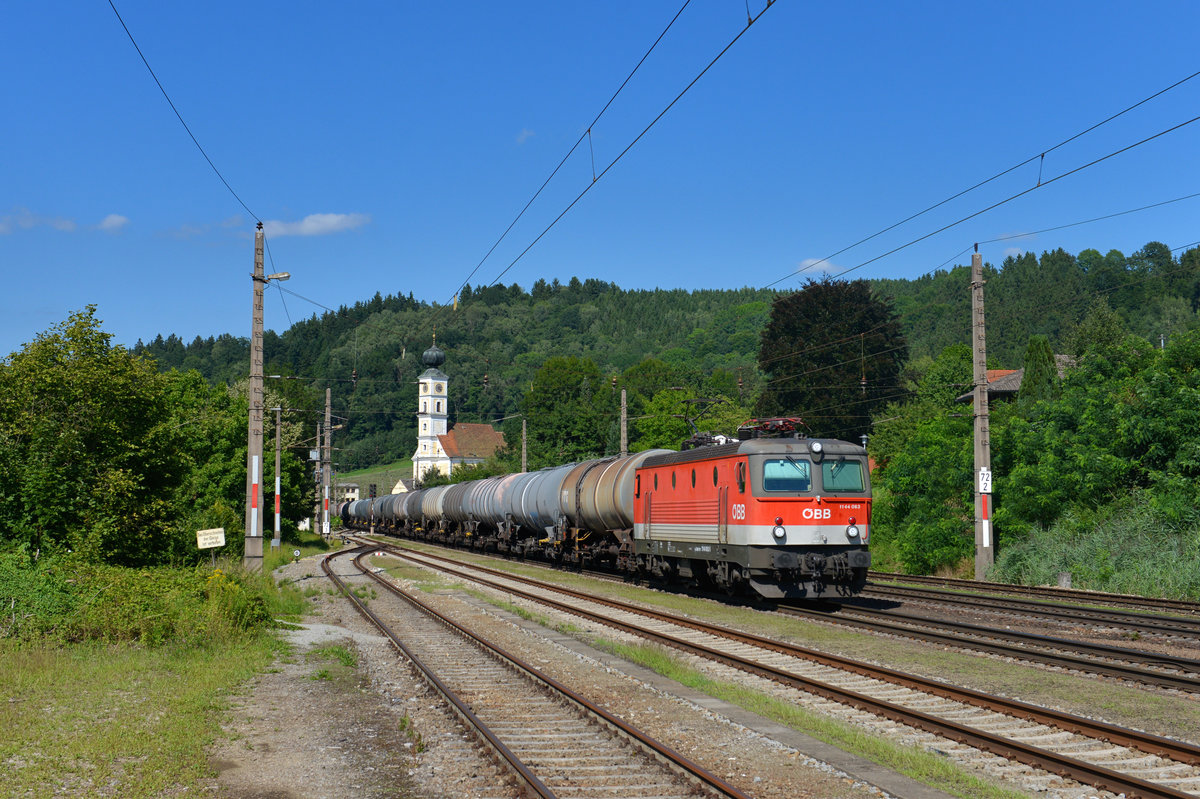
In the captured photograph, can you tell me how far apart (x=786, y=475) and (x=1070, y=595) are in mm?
7469

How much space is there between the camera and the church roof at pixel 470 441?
16450 cm

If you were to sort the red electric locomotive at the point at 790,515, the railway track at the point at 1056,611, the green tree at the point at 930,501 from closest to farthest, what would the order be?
1. the railway track at the point at 1056,611
2. the red electric locomotive at the point at 790,515
3. the green tree at the point at 930,501

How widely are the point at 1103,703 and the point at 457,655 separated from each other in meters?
8.97

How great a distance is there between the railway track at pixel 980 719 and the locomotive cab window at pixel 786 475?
12.5ft

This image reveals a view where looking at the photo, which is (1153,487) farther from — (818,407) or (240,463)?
(818,407)

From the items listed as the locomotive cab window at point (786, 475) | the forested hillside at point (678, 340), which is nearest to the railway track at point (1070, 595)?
the locomotive cab window at point (786, 475)

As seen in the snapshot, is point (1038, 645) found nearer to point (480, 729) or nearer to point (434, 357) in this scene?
point (480, 729)

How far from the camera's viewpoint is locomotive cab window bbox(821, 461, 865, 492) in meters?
20.2

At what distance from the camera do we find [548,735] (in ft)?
32.0

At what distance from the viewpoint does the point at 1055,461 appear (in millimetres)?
27125

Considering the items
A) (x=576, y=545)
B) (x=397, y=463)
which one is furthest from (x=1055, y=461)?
(x=397, y=463)

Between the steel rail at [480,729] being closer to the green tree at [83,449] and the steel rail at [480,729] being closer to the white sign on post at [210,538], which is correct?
the white sign on post at [210,538]

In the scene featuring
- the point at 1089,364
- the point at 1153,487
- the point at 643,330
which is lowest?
the point at 1153,487

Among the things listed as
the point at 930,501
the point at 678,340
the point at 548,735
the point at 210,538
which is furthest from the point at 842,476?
the point at 678,340
